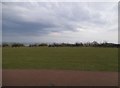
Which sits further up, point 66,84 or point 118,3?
point 118,3

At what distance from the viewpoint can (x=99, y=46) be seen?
36.2m

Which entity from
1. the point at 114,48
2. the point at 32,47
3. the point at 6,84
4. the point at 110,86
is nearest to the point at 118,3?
the point at 110,86

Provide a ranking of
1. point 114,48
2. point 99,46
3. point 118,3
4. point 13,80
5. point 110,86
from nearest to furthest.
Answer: point 118,3 → point 110,86 → point 13,80 → point 114,48 → point 99,46

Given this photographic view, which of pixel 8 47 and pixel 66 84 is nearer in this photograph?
pixel 66 84

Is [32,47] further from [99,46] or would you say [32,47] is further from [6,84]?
[6,84]

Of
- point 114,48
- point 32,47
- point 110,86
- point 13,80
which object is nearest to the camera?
point 110,86

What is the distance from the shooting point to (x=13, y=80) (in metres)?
10.8

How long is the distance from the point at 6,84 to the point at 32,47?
29.0 meters

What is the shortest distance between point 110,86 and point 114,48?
21807 millimetres

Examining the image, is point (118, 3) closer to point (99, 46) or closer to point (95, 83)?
point (95, 83)

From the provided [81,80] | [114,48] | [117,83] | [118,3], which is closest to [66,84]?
[81,80]

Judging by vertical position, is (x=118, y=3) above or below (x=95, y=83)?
above

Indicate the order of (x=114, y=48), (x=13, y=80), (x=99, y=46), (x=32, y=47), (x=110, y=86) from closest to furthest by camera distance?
(x=110, y=86) → (x=13, y=80) → (x=114, y=48) → (x=99, y=46) → (x=32, y=47)

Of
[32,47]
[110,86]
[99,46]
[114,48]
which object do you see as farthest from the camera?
[32,47]
